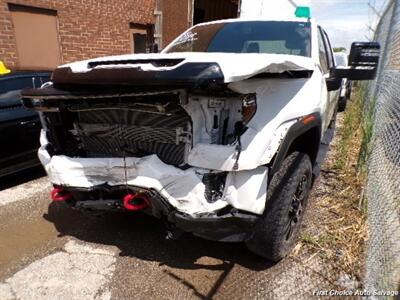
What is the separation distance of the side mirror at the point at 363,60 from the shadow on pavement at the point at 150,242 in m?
1.83

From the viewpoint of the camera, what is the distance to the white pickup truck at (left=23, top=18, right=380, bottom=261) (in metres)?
2.11

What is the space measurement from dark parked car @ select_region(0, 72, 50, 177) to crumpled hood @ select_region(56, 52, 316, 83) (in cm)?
197

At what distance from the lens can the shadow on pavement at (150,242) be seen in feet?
9.12

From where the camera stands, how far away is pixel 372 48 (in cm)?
307

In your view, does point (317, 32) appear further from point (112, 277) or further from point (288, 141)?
point (112, 277)

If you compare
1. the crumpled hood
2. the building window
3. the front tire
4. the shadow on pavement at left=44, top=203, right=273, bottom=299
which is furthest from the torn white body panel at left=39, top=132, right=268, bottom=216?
the building window

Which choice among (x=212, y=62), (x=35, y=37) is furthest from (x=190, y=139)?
(x=35, y=37)

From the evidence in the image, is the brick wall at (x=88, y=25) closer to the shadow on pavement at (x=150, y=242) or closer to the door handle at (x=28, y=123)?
the door handle at (x=28, y=123)

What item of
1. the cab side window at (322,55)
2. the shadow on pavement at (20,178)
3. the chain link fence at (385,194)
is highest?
the cab side window at (322,55)

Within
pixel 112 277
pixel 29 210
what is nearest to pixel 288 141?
pixel 112 277

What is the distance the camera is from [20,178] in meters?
4.60

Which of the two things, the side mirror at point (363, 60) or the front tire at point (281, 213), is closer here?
the front tire at point (281, 213)

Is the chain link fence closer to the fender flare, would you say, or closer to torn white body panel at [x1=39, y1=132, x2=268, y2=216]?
the fender flare

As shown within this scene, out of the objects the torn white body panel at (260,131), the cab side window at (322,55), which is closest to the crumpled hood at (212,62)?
the torn white body panel at (260,131)
